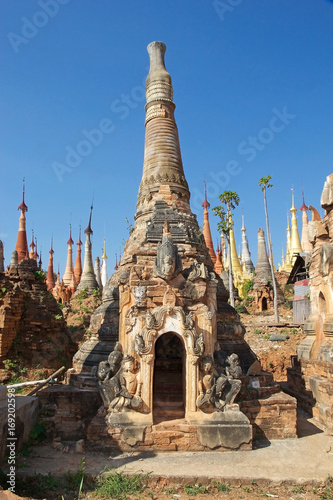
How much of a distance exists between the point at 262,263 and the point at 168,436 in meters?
26.5

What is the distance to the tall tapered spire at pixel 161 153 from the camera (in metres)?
12.7

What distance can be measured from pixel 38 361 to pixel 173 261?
10738mm

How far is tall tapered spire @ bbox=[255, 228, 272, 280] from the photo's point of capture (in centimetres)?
3139

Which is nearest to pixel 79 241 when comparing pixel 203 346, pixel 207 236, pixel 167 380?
pixel 207 236

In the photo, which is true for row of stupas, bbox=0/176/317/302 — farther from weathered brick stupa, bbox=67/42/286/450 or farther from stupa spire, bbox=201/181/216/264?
weathered brick stupa, bbox=67/42/286/450

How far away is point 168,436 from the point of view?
716 cm

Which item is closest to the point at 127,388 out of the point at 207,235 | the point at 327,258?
Answer: the point at 327,258

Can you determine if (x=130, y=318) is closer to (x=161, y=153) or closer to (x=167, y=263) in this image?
(x=167, y=263)

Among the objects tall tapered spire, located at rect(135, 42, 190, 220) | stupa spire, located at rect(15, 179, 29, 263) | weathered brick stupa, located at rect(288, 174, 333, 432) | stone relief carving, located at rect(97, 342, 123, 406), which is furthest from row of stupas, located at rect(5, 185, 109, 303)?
weathered brick stupa, located at rect(288, 174, 333, 432)

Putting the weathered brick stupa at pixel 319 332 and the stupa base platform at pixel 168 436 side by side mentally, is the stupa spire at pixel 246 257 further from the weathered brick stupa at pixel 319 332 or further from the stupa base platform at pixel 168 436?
the stupa base platform at pixel 168 436

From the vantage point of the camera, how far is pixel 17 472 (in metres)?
6.14

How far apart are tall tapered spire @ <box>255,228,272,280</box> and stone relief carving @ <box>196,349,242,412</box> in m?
24.2

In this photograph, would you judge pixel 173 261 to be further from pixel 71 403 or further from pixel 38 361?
pixel 38 361

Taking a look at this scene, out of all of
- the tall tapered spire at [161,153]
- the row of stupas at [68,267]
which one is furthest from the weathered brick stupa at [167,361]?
the row of stupas at [68,267]
